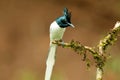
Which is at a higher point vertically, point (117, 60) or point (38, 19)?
point (38, 19)

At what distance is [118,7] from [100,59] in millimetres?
2191

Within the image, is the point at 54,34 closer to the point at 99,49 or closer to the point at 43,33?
the point at 99,49

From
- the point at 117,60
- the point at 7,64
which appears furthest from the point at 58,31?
the point at 7,64

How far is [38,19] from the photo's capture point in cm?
348

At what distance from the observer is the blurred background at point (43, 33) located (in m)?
3.35

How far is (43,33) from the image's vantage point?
3.41 m

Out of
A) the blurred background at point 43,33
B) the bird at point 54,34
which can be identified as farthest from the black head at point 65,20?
the blurred background at point 43,33

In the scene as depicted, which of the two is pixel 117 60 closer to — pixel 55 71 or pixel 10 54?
pixel 55 71

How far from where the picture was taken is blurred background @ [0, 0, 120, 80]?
335cm

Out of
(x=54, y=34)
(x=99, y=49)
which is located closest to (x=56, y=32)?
(x=54, y=34)

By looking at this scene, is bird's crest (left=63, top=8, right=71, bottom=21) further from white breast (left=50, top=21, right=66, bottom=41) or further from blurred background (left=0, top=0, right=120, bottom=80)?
blurred background (left=0, top=0, right=120, bottom=80)

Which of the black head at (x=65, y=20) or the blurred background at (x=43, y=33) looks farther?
the blurred background at (x=43, y=33)

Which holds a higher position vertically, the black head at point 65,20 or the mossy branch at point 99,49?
the black head at point 65,20

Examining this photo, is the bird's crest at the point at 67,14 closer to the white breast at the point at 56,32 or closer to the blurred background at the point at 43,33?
the white breast at the point at 56,32
